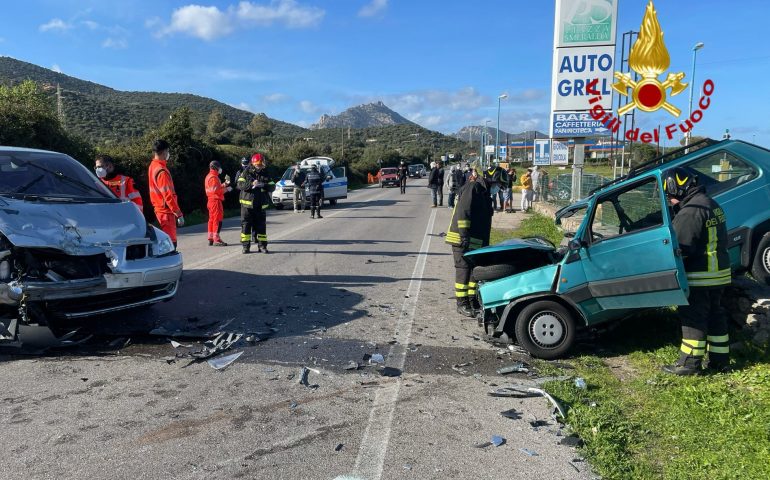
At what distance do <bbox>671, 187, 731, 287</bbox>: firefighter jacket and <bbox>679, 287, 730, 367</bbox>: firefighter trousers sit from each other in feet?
0.40

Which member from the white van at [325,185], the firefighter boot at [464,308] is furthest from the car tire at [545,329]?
the white van at [325,185]

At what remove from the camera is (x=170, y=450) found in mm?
3359

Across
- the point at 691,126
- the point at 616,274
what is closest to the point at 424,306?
the point at 616,274

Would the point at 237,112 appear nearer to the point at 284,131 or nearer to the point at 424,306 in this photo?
the point at 284,131

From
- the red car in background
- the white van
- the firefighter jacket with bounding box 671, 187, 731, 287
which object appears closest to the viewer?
the firefighter jacket with bounding box 671, 187, 731, 287

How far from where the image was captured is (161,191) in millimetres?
8492

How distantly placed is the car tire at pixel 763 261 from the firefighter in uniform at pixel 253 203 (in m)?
8.18

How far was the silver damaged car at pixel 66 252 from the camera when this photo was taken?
189 inches

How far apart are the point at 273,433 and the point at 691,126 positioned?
10204mm

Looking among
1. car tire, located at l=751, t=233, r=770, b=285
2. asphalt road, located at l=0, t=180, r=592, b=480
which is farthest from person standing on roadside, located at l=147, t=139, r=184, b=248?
car tire, located at l=751, t=233, r=770, b=285

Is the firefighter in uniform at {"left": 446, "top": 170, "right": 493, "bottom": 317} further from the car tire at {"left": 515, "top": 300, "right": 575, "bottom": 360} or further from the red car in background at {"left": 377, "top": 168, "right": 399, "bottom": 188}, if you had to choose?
the red car in background at {"left": 377, "top": 168, "right": 399, "bottom": 188}

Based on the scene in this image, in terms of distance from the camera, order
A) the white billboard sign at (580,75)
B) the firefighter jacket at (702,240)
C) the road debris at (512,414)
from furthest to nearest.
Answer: the white billboard sign at (580,75)
the firefighter jacket at (702,240)
the road debris at (512,414)

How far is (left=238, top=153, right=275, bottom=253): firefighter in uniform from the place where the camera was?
10742mm

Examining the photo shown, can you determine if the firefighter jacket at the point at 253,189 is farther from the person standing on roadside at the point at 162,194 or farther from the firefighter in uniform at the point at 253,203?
the person standing on roadside at the point at 162,194
